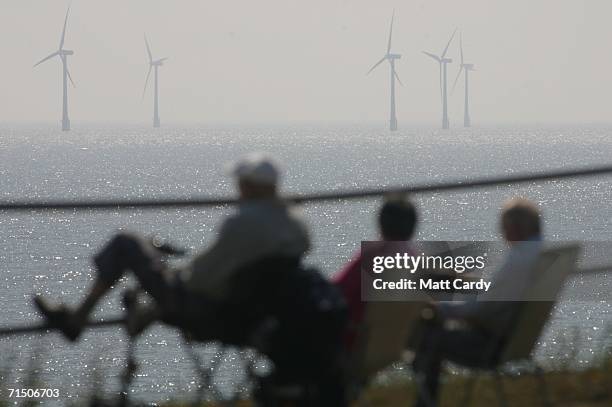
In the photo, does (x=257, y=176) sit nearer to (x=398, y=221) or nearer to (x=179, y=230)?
(x=398, y=221)

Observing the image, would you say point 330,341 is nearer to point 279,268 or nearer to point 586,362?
point 279,268

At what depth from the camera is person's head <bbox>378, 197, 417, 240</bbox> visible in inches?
213

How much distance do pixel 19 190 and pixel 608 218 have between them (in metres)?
44.0

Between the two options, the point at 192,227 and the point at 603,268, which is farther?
the point at 192,227

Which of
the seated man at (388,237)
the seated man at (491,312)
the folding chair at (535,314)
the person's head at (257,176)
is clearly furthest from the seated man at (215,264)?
the folding chair at (535,314)

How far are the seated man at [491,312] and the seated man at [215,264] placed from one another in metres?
0.75

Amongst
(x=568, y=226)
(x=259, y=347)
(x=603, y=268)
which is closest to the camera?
(x=259, y=347)

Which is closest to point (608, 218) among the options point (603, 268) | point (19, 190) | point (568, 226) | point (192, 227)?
point (568, 226)

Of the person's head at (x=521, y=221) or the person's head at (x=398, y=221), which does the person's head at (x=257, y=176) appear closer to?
the person's head at (x=398, y=221)

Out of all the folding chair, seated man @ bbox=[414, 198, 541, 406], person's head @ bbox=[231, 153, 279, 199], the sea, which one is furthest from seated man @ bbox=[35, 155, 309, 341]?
the folding chair

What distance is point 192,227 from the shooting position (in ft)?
260

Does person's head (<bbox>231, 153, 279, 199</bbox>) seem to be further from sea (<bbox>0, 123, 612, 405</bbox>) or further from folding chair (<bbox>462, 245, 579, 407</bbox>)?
folding chair (<bbox>462, 245, 579, 407</bbox>)

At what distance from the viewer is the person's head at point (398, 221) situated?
213 inches

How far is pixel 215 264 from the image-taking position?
5.06 meters
